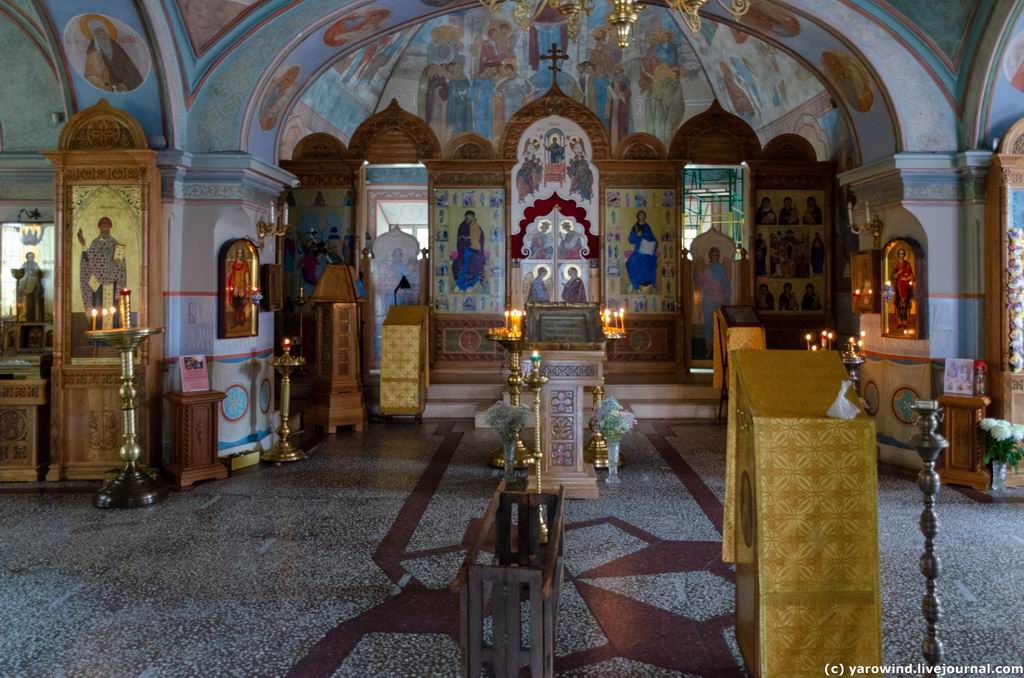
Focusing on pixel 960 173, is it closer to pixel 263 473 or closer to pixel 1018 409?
pixel 1018 409

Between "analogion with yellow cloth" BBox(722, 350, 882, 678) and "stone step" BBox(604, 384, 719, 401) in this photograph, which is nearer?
"analogion with yellow cloth" BBox(722, 350, 882, 678)

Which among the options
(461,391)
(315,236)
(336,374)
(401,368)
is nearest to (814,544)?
(336,374)

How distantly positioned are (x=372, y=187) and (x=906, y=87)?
37.6 ft

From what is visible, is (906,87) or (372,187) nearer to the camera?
(906,87)

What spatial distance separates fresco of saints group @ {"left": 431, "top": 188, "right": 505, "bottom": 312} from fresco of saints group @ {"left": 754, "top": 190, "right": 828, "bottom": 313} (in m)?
4.59

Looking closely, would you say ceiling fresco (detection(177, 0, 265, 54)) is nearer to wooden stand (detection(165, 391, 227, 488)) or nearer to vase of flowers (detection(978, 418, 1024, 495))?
wooden stand (detection(165, 391, 227, 488))

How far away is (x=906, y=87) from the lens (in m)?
7.39

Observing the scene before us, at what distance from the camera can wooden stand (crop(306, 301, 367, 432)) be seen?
977cm

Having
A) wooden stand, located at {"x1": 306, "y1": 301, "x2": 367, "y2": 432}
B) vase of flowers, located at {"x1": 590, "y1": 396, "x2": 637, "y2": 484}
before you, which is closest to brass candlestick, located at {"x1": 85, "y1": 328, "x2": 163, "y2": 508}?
wooden stand, located at {"x1": 306, "y1": 301, "x2": 367, "y2": 432}

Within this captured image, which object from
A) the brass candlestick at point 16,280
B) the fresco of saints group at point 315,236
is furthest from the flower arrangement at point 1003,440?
the brass candlestick at point 16,280

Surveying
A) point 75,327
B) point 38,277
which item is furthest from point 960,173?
point 38,277

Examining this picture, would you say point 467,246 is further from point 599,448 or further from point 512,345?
point 599,448

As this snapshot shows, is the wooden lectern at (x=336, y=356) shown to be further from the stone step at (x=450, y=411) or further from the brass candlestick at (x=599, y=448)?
the brass candlestick at (x=599, y=448)

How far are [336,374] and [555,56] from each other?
6.30m
